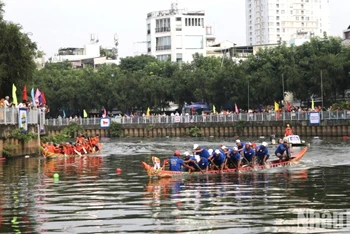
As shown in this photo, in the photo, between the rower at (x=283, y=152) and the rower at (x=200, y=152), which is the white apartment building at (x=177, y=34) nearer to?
the rower at (x=283, y=152)

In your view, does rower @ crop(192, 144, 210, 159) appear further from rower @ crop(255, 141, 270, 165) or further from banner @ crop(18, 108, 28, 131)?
banner @ crop(18, 108, 28, 131)

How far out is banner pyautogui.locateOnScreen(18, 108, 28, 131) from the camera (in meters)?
56.2

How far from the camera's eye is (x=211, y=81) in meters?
113

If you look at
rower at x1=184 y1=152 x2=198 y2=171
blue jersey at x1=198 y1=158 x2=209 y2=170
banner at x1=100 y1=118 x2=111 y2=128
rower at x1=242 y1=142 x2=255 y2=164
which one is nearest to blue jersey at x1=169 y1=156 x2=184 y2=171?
rower at x1=184 y1=152 x2=198 y2=171

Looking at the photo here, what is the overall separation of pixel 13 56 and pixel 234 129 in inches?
1490

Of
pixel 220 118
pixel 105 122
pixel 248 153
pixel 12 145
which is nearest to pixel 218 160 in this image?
pixel 248 153

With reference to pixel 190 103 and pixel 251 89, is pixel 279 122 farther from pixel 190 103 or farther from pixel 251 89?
pixel 190 103

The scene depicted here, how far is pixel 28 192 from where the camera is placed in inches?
1319

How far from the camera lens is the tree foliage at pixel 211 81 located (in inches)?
3812

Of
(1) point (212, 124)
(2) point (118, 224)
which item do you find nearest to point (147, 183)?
(2) point (118, 224)

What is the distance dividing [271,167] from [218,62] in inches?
3635

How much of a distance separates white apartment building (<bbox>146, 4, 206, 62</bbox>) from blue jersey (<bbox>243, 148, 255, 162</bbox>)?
402ft

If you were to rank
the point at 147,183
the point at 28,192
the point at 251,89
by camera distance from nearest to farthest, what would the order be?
the point at 28,192
the point at 147,183
the point at 251,89

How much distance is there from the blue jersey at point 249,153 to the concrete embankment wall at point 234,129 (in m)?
41.2
